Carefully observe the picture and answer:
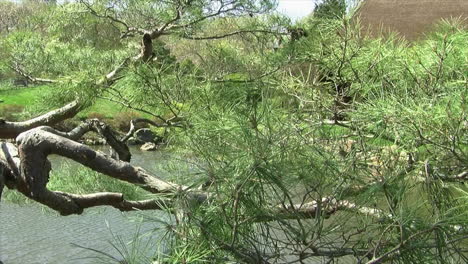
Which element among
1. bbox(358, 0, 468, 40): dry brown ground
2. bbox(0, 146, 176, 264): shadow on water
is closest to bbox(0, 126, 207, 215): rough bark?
bbox(0, 146, 176, 264): shadow on water

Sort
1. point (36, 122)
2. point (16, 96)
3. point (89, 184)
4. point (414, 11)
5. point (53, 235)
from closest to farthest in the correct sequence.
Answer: point (36, 122) < point (89, 184) < point (53, 235) < point (414, 11) < point (16, 96)

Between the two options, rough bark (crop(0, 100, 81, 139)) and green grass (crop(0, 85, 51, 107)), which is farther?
green grass (crop(0, 85, 51, 107))

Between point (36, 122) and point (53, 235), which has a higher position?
point (36, 122)

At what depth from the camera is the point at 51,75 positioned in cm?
281

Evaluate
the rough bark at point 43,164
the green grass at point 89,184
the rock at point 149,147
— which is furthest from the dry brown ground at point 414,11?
the rough bark at point 43,164

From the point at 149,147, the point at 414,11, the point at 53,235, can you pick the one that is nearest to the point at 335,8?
the point at 53,235

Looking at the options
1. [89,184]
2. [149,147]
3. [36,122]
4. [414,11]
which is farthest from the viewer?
[149,147]

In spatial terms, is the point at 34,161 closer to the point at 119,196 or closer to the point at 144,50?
the point at 119,196

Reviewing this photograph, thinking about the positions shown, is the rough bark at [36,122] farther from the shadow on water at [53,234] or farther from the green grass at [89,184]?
the shadow on water at [53,234]

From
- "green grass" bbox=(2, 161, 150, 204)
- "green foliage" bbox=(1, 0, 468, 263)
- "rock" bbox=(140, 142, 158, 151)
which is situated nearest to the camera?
"green foliage" bbox=(1, 0, 468, 263)

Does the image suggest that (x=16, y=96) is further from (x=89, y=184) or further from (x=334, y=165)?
(x=334, y=165)

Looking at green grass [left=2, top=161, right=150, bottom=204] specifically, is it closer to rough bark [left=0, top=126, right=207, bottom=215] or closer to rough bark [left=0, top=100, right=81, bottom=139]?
rough bark [left=0, top=100, right=81, bottom=139]

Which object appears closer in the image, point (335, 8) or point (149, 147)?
point (335, 8)

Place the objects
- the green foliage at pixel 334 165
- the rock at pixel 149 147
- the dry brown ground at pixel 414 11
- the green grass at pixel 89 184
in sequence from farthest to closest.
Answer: the rock at pixel 149 147
the dry brown ground at pixel 414 11
the green grass at pixel 89 184
the green foliage at pixel 334 165
